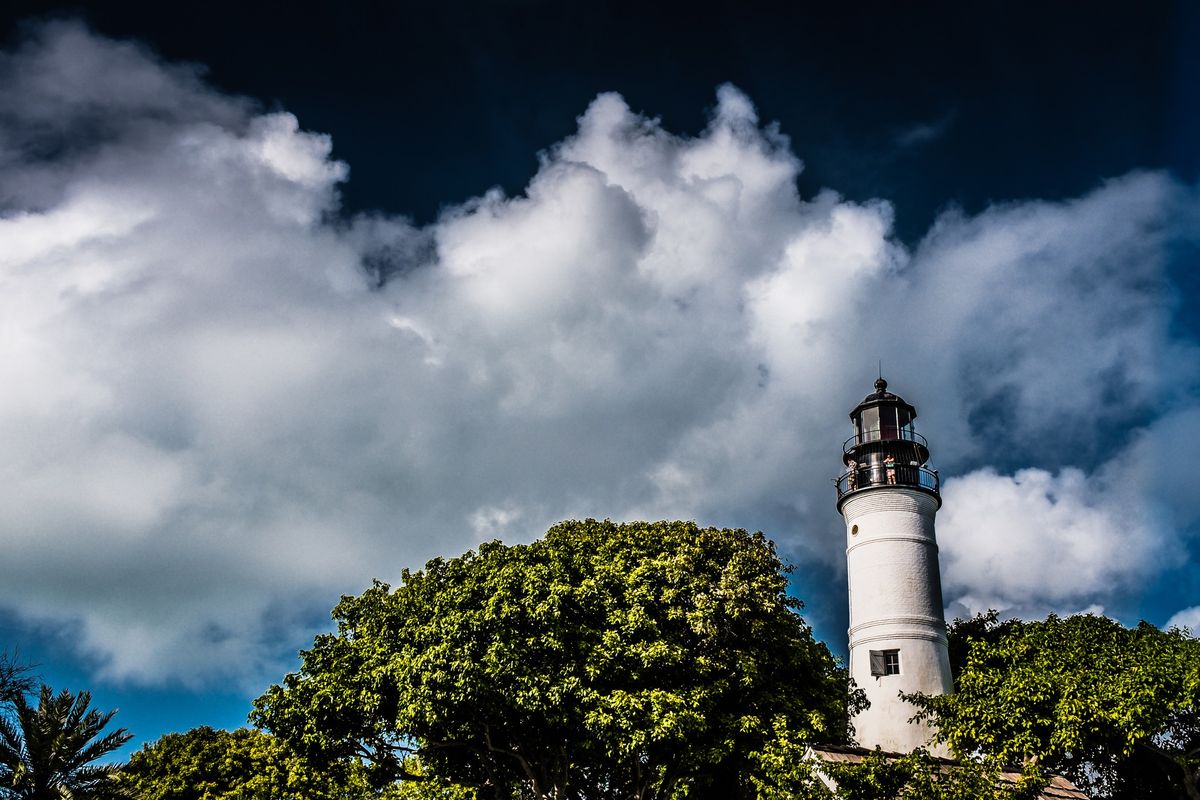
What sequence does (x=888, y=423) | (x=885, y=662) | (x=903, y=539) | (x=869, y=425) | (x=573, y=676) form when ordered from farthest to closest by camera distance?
(x=869, y=425), (x=888, y=423), (x=903, y=539), (x=885, y=662), (x=573, y=676)

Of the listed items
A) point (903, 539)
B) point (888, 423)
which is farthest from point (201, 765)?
point (888, 423)

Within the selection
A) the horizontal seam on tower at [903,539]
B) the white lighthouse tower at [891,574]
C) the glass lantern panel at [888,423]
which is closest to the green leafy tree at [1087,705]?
the white lighthouse tower at [891,574]

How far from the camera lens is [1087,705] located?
24.5m

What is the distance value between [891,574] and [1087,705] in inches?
266

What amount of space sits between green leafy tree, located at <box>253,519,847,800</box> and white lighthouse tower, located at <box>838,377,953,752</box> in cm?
313

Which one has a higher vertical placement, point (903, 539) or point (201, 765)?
point (903, 539)

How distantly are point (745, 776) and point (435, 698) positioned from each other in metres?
7.93

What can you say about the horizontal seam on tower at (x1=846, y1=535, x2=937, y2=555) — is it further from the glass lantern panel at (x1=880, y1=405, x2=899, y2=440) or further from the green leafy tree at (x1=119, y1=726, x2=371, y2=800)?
the green leafy tree at (x1=119, y1=726, x2=371, y2=800)

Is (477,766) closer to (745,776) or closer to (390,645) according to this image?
(390,645)

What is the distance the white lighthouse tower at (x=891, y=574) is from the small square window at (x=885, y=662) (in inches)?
1.2

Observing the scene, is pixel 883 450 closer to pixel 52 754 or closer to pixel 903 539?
pixel 903 539

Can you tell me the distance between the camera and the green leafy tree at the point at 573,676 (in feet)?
69.7

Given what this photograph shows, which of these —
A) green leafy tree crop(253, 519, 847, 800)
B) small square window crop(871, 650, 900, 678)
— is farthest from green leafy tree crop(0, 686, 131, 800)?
small square window crop(871, 650, 900, 678)

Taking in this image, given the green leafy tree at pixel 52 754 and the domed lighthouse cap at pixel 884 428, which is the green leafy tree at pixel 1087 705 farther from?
the green leafy tree at pixel 52 754
